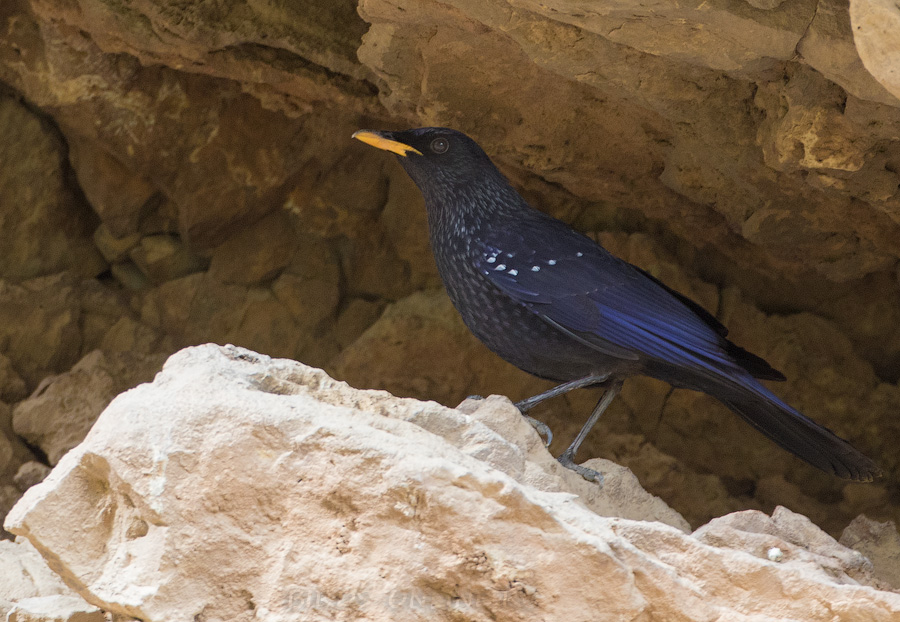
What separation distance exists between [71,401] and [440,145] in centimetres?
242

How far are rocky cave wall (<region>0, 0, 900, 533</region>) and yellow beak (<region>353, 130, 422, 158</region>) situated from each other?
29 cm

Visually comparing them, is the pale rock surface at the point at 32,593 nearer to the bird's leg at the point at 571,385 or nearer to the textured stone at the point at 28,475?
the textured stone at the point at 28,475

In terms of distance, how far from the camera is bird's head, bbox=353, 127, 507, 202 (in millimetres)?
4066

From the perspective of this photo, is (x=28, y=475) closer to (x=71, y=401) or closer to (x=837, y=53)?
(x=71, y=401)

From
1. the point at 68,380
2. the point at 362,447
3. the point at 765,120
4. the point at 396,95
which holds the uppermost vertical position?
the point at 765,120

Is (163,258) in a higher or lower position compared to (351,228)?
lower

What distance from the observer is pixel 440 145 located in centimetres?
408

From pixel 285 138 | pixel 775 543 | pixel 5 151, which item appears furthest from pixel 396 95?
pixel 775 543

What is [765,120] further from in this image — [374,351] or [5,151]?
[5,151]

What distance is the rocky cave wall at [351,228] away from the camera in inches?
168

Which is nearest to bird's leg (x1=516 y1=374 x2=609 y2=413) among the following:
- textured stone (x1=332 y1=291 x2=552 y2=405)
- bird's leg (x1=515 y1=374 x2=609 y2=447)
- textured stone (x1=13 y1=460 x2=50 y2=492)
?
bird's leg (x1=515 y1=374 x2=609 y2=447)

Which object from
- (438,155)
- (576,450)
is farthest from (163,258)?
(576,450)

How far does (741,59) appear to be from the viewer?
308 cm

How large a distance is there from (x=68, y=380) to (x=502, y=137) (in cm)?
259
